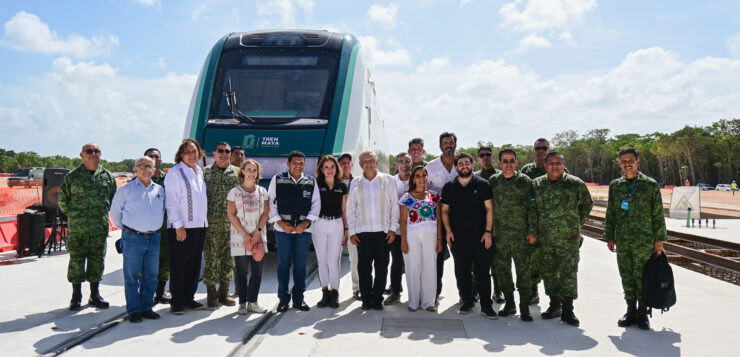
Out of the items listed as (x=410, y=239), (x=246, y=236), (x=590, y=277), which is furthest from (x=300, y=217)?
(x=590, y=277)

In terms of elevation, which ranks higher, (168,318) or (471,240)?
(471,240)

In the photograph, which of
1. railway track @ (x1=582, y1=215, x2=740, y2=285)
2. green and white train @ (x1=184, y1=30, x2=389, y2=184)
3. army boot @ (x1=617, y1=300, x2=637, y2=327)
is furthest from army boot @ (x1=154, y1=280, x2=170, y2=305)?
railway track @ (x1=582, y1=215, x2=740, y2=285)

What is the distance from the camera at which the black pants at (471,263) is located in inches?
201

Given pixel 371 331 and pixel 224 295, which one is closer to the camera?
Answer: pixel 371 331

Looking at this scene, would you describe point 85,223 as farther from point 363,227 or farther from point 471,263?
point 471,263

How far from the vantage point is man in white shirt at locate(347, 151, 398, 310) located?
541 centimetres

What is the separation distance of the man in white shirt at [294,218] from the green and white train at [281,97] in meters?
1.58

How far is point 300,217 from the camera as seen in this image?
5359 mm

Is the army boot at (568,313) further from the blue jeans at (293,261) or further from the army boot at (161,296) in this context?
the army boot at (161,296)

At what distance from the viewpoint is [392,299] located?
5.70 metres

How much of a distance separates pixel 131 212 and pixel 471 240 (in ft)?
11.2

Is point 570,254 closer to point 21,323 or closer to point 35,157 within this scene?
point 21,323

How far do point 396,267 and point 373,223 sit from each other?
790 mm

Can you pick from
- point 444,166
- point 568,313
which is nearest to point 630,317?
point 568,313
